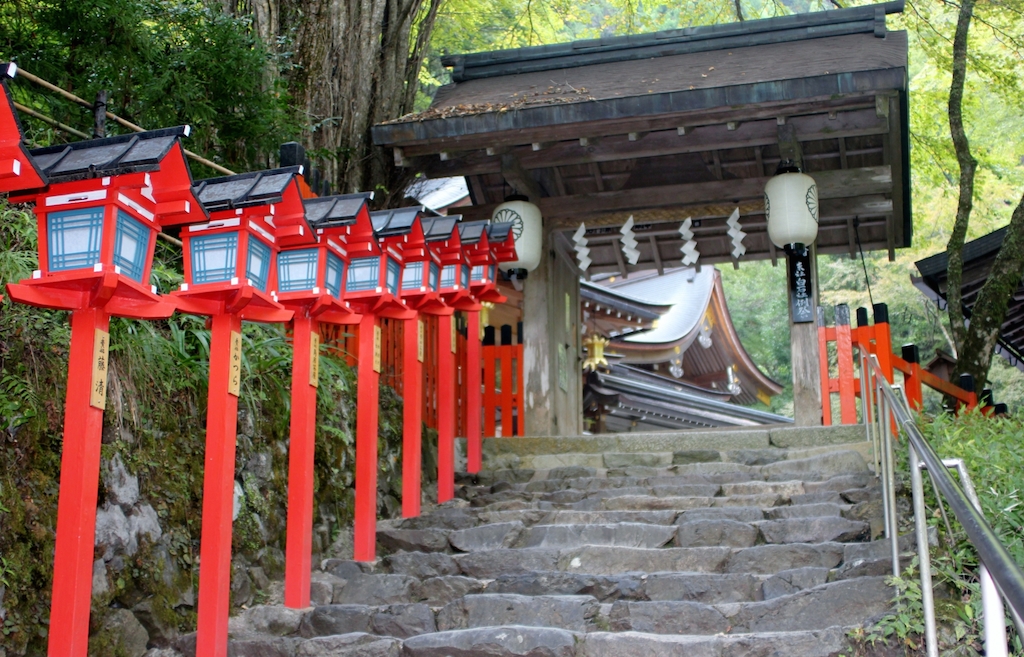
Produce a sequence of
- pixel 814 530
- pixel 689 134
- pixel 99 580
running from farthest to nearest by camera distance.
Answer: pixel 689 134, pixel 814 530, pixel 99 580

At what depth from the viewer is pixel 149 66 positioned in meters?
7.42

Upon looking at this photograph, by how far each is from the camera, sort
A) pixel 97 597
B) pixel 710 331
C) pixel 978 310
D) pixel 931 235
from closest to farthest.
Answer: pixel 97 597, pixel 978 310, pixel 931 235, pixel 710 331

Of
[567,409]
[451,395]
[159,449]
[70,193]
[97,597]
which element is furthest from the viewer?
[567,409]

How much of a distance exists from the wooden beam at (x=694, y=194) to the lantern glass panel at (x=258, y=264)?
5611 millimetres

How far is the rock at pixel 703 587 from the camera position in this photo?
16.9 feet

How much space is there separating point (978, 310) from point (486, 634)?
7769 millimetres

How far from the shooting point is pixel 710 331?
22078mm

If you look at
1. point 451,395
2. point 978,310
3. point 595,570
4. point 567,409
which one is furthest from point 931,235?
point 595,570

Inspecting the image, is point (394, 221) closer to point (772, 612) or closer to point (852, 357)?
point (772, 612)

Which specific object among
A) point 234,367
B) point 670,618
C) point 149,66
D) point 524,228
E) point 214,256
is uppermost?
point 149,66

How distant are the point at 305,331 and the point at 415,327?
5.79ft

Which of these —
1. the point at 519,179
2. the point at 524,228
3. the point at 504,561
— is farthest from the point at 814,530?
the point at 519,179

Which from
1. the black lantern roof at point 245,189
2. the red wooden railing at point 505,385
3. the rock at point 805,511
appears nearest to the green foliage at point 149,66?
the black lantern roof at point 245,189

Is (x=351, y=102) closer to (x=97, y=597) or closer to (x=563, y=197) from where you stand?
(x=563, y=197)
